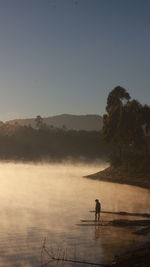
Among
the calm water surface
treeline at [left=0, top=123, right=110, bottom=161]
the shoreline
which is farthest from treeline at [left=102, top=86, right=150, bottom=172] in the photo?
treeline at [left=0, top=123, right=110, bottom=161]

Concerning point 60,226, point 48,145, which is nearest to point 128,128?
point 60,226

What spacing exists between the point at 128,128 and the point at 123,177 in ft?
29.6

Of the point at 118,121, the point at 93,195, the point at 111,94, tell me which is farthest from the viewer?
the point at 111,94

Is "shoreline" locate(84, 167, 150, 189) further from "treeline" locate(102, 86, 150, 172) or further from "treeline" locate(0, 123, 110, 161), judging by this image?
"treeline" locate(0, 123, 110, 161)

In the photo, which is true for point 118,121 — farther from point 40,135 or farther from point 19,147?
point 40,135

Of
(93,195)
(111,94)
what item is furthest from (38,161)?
(93,195)

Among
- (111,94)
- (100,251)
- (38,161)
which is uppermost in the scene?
(111,94)

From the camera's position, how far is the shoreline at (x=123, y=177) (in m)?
69.8

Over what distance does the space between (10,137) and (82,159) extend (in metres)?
31.9

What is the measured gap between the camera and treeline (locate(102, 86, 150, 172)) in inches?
2894

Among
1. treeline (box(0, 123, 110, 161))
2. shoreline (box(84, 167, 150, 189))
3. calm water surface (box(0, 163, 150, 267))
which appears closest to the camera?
calm water surface (box(0, 163, 150, 267))

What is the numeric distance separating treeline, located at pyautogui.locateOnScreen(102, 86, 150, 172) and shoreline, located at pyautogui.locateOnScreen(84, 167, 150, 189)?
173 cm

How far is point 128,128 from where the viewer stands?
73625 millimetres

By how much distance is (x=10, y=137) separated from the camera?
169 meters
